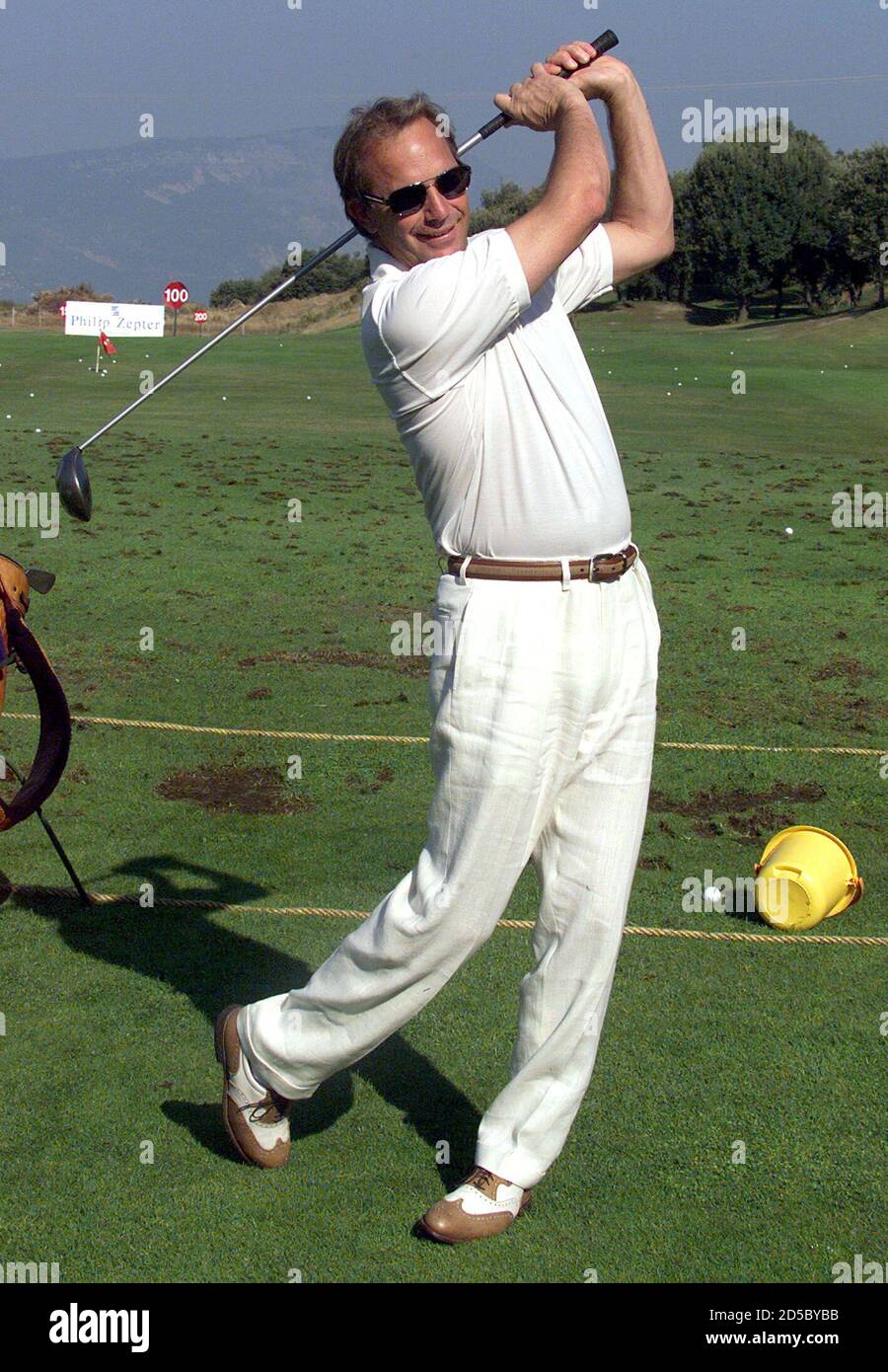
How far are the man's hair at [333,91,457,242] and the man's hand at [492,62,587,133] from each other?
15cm

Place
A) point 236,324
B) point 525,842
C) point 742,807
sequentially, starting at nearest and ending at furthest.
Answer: point 525,842 < point 236,324 < point 742,807

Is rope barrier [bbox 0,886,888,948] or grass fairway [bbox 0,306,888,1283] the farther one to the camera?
rope barrier [bbox 0,886,888,948]

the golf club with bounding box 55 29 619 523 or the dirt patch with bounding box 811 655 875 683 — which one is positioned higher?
the golf club with bounding box 55 29 619 523

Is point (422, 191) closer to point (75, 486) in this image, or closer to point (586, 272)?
point (586, 272)

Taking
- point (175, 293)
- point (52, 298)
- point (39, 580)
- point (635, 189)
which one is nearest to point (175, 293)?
point (175, 293)

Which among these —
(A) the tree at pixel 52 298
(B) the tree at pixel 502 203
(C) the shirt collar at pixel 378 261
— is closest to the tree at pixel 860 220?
(B) the tree at pixel 502 203

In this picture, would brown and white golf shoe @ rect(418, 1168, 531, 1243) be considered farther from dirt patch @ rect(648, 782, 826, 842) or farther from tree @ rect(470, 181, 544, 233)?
tree @ rect(470, 181, 544, 233)

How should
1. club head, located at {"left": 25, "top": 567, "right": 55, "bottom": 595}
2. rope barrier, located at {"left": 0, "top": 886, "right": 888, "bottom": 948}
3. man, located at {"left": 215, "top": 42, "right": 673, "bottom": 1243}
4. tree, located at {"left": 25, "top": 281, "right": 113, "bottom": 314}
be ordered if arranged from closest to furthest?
man, located at {"left": 215, "top": 42, "right": 673, "bottom": 1243}, club head, located at {"left": 25, "top": 567, "right": 55, "bottom": 595}, rope barrier, located at {"left": 0, "top": 886, "right": 888, "bottom": 948}, tree, located at {"left": 25, "top": 281, "right": 113, "bottom": 314}

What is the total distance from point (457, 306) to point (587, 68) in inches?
36.6

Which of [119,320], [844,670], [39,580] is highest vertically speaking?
[119,320]

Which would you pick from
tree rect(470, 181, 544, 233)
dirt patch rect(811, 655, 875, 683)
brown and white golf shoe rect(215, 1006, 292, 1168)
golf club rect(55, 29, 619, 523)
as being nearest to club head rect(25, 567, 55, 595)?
golf club rect(55, 29, 619, 523)

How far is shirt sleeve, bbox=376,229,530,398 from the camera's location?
295 cm

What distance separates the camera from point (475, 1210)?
136 inches

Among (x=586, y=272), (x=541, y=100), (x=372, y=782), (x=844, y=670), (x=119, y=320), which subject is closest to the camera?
(x=541, y=100)
